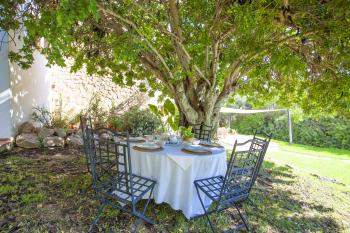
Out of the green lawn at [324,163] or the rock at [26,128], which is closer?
the rock at [26,128]

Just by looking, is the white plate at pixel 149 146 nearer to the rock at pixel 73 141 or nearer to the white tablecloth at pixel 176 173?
the white tablecloth at pixel 176 173

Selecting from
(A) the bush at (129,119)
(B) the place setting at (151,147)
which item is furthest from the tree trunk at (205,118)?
(A) the bush at (129,119)

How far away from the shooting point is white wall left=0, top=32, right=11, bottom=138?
558 centimetres

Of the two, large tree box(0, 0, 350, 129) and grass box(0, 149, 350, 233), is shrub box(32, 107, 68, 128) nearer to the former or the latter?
grass box(0, 149, 350, 233)

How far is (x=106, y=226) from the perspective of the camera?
2.76 metres

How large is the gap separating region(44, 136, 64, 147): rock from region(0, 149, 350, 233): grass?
931 mm

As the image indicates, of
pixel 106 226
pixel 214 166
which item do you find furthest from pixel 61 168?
pixel 214 166

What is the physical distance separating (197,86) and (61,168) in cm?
344

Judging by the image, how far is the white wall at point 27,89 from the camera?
6027mm

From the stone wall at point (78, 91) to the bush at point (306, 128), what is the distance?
27.5ft

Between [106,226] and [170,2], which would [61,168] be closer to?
[106,226]

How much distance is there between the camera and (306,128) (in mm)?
13523

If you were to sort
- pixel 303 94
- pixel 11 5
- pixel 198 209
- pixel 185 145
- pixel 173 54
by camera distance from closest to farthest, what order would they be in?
pixel 198 209 → pixel 185 145 → pixel 11 5 → pixel 173 54 → pixel 303 94

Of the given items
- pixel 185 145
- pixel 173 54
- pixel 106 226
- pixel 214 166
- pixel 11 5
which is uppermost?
pixel 11 5
